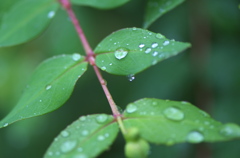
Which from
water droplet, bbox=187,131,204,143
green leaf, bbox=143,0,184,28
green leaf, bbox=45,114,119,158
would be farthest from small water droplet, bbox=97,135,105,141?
green leaf, bbox=143,0,184,28

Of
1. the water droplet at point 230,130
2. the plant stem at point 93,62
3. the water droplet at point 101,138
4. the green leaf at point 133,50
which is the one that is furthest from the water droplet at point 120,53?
the water droplet at point 230,130

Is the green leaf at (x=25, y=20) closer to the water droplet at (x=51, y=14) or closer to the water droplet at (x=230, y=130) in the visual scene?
the water droplet at (x=51, y=14)

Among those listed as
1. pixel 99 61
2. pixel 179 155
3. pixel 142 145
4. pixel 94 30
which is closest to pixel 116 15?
pixel 94 30

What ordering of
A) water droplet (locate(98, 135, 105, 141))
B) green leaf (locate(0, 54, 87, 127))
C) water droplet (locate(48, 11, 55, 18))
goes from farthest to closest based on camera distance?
water droplet (locate(48, 11, 55, 18)), green leaf (locate(0, 54, 87, 127)), water droplet (locate(98, 135, 105, 141))

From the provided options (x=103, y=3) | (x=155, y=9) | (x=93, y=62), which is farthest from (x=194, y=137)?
(x=103, y=3)

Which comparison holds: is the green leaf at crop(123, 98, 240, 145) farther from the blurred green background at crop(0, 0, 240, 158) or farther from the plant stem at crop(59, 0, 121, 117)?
the blurred green background at crop(0, 0, 240, 158)

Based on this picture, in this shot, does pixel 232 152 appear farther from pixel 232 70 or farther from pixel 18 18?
pixel 18 18
